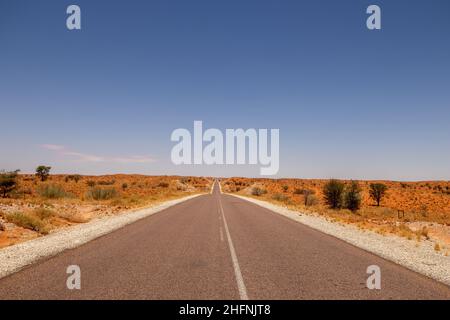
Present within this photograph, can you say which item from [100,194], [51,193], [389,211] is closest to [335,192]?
[389,211]

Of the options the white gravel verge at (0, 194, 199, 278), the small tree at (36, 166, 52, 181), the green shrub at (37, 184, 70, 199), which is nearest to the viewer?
the white gravel verge at (0, 194, 199, 278)

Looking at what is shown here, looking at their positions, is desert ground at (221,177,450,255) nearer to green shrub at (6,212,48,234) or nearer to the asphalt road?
the asphalt road

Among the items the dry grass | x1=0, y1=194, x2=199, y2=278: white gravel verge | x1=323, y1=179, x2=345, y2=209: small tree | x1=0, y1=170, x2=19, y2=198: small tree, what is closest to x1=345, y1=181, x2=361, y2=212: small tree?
the dry grass

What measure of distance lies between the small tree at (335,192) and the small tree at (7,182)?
31.7 metres

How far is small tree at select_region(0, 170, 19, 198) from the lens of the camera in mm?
27317

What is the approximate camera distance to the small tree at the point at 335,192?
116 ft

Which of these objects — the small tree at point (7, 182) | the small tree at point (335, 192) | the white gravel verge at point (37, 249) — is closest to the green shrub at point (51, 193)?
the small tree at point (7, 182)

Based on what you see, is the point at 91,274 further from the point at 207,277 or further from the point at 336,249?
the point at 336,249

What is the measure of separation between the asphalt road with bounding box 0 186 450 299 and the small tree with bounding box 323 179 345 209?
25832 millimetres

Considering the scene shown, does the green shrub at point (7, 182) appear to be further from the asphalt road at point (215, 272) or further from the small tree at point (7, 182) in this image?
the asphalt road at point (215, 272)

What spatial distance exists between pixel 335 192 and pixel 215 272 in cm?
3143

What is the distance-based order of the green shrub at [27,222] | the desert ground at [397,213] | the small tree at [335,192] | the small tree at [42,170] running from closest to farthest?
the green shrub at [27,222] → the desert ground at [397,213] → the small tree at [335,192] → the small tree at [42,170]

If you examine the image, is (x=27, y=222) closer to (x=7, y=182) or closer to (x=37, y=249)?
(x=37, y=249)
